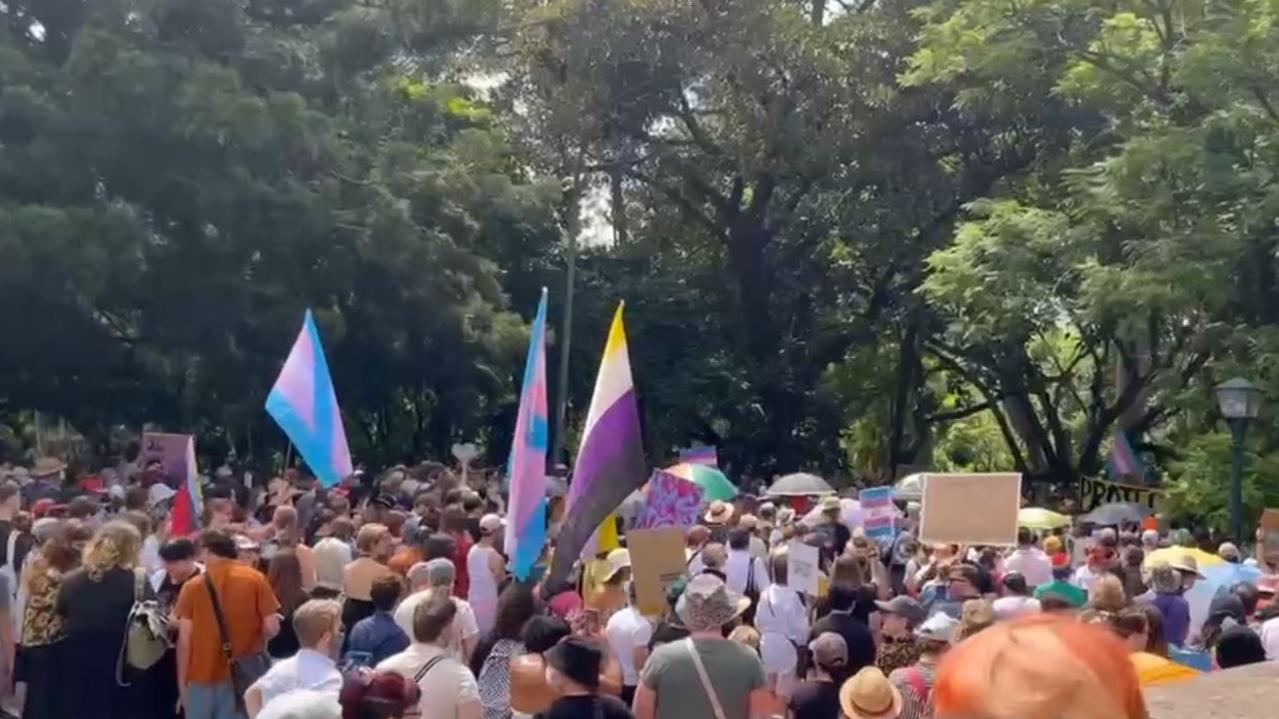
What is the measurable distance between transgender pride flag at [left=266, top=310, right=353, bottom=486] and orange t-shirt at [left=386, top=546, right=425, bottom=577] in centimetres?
376

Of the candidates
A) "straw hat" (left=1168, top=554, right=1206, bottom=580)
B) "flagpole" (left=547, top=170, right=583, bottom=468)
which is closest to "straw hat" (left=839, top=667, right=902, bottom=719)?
"straw hat" (left=1168, top=554, right=1206, bottom=580)

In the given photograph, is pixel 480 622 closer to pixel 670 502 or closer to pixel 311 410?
pixel 670 502

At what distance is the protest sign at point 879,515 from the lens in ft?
51.3

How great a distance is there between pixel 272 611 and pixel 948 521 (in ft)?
20.9

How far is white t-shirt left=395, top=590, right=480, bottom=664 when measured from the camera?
7.62 m

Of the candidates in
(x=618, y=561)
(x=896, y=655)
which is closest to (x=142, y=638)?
(x=618, y=561)

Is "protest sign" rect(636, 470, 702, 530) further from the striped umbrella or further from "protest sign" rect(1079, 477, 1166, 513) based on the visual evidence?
"protest sign" rect(1079, 477, 1166, 513)

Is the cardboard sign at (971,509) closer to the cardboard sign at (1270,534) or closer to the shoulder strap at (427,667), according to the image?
the cardboard sign at (1270,534)

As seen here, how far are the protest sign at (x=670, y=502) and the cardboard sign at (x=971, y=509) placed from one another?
1723mm

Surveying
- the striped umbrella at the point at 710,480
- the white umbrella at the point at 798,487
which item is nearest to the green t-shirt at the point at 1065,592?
the striped umbrella at the point at 710,480

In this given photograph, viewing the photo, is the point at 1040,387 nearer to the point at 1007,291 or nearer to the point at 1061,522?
the point at 1007,291

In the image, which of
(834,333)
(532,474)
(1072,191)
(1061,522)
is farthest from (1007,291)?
(532,474)

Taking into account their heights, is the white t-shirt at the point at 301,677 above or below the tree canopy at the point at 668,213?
below

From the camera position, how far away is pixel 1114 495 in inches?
1005
